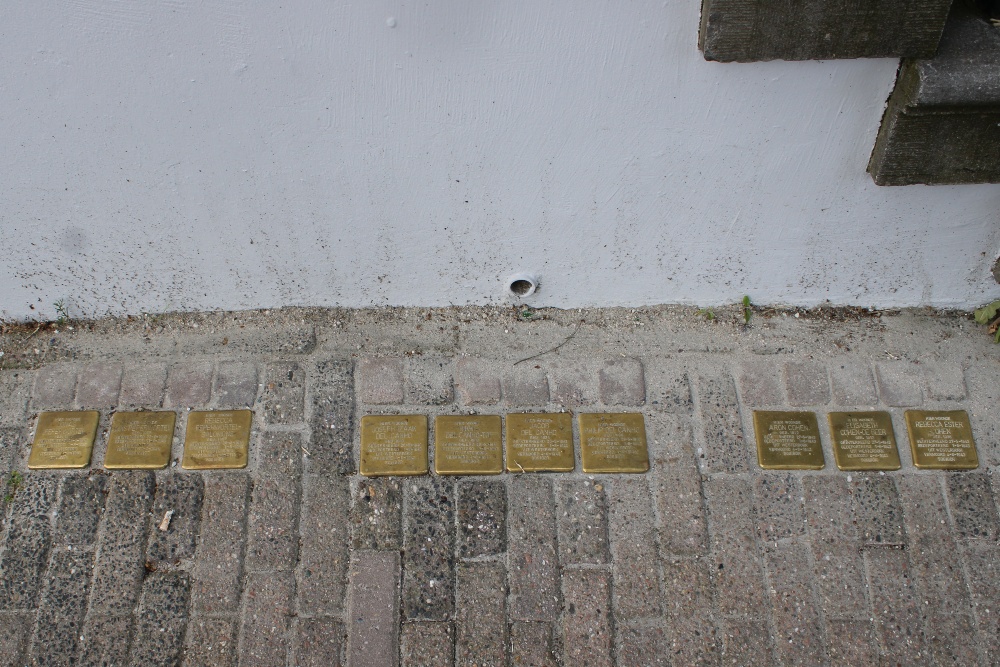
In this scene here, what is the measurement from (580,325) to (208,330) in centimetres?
180

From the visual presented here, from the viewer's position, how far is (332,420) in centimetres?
318

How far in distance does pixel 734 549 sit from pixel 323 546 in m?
1.70

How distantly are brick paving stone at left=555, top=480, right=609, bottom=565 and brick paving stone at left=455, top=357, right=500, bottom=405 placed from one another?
502mm

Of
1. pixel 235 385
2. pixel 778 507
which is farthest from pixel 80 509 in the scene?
pixel 778 507

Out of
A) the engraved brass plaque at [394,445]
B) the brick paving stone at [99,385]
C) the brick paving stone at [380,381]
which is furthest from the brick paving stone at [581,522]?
the brick paving stone at [99,385]

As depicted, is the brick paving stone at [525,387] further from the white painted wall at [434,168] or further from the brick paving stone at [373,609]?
the brick paving stone at [373,609]

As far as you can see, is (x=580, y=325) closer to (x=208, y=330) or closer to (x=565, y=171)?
(x=565, y=171)

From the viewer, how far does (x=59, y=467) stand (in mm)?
3082

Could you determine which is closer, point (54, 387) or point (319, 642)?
point (319, 642)

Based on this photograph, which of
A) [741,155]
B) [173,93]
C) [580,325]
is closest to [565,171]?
[741,155]

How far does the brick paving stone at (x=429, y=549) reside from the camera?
9.32 ft

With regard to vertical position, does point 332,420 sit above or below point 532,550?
above

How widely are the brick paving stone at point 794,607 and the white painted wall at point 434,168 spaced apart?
1224 millimetres

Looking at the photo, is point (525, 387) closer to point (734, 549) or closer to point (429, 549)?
point (429, 549)
